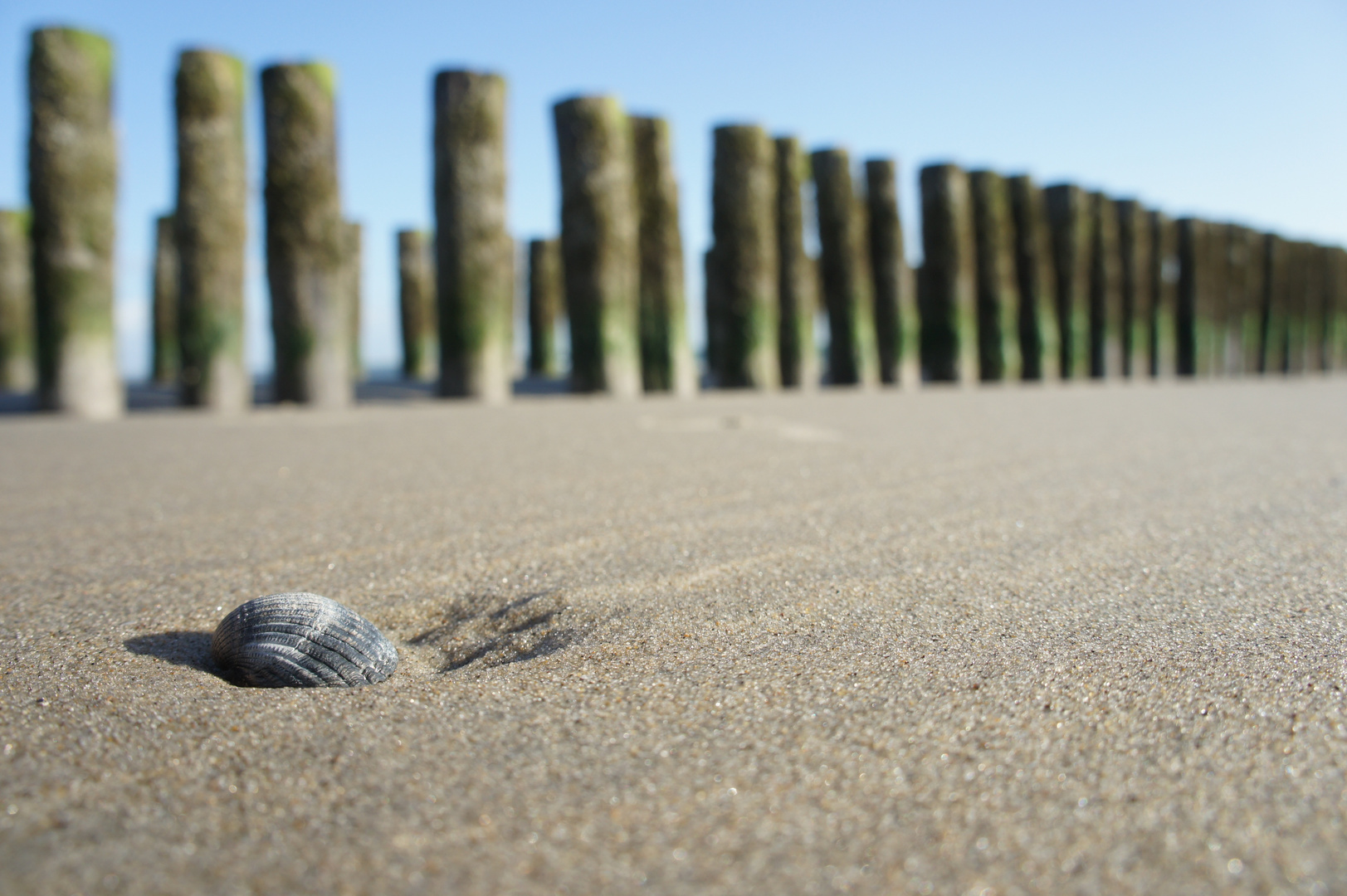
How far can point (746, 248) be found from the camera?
30.4 ft

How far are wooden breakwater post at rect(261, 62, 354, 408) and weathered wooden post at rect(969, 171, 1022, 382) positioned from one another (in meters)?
8.14

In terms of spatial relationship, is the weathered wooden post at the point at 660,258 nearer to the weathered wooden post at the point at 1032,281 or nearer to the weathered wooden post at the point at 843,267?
the weathered wooden post at the point at 843,267

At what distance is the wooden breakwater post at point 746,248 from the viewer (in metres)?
9.21

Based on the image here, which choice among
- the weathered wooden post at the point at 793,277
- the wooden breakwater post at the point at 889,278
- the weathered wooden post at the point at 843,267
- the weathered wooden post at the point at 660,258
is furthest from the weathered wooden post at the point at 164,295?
the wooden breakwater post at the point at 889,278

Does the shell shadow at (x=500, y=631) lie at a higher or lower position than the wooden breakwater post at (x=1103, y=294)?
lower

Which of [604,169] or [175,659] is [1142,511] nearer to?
[175,659]

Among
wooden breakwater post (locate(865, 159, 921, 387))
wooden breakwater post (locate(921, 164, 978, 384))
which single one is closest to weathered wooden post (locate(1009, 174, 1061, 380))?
wooden breakwater post (locate(921, 164, 978, 384))

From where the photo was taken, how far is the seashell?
4.65 ft

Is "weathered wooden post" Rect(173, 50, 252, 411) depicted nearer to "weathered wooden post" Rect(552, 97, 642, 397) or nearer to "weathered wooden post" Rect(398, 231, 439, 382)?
"weathered wooden post" Rect(552, 97, 642, 397)

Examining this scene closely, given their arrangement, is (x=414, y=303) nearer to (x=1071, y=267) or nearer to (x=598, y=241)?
(x=598, y=241)

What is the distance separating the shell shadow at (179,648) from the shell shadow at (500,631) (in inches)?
13.6

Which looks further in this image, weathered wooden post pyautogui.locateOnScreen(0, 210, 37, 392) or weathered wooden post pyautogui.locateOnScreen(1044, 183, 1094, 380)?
weathered wooden post pyautogui.locateOnScreen(1044, 183, 1094, 380)

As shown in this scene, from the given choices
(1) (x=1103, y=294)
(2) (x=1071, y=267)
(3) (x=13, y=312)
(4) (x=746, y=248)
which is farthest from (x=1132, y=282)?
(3) (x=13, y=312)

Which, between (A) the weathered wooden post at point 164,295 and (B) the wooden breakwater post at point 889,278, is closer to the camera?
(B) the wooden breakwater post at point 889,278
